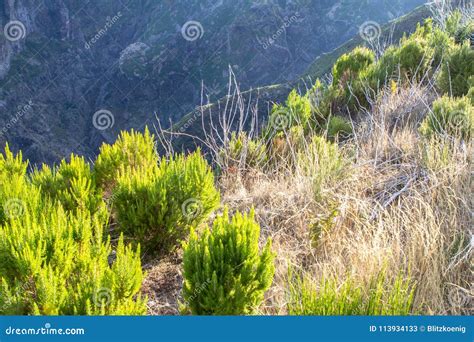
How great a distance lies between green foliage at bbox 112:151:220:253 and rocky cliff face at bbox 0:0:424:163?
9240 cm

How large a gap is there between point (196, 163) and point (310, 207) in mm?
1029

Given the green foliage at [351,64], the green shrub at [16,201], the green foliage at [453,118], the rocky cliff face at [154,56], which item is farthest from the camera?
the rocky cliff face at [154,56]

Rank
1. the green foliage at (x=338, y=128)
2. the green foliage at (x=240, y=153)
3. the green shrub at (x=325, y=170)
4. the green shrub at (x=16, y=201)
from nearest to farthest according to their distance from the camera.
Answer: the green shrub at (x=16, y=201) < the green shrub at (x=325, y=170) < the green foliage at (x=240, y=153) < the green foliage at (x=338, y=128)

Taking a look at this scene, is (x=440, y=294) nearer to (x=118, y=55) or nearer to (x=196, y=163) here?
(x=196, y=163)

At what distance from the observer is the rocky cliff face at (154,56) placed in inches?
3750

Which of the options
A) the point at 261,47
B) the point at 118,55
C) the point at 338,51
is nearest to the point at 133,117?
the point at 118,55

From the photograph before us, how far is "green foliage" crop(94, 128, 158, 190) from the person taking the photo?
415cm

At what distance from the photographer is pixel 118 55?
381 feet

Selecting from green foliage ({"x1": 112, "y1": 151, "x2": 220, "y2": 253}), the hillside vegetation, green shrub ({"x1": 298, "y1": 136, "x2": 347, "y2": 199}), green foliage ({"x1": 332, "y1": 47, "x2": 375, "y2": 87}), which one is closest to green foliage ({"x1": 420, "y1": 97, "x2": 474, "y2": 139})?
the hillside vegetation

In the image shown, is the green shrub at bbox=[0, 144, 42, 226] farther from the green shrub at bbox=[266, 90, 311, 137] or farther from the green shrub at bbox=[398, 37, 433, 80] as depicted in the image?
the green shrub at bbox=[398, 37, 433, 80]

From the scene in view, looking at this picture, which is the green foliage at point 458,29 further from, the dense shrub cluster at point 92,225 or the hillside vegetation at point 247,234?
the dense shrub cluster at point 92,225

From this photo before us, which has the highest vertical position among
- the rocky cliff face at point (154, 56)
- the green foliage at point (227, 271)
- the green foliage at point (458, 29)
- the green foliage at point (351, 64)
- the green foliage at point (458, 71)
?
the rocky cliff face at point (154, 56)

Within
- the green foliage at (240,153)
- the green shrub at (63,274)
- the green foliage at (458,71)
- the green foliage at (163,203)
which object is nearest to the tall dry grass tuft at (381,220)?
the green foliage at (240,153)

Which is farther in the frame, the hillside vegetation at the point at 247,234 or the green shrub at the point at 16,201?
the green shrub at the point at 16,201
